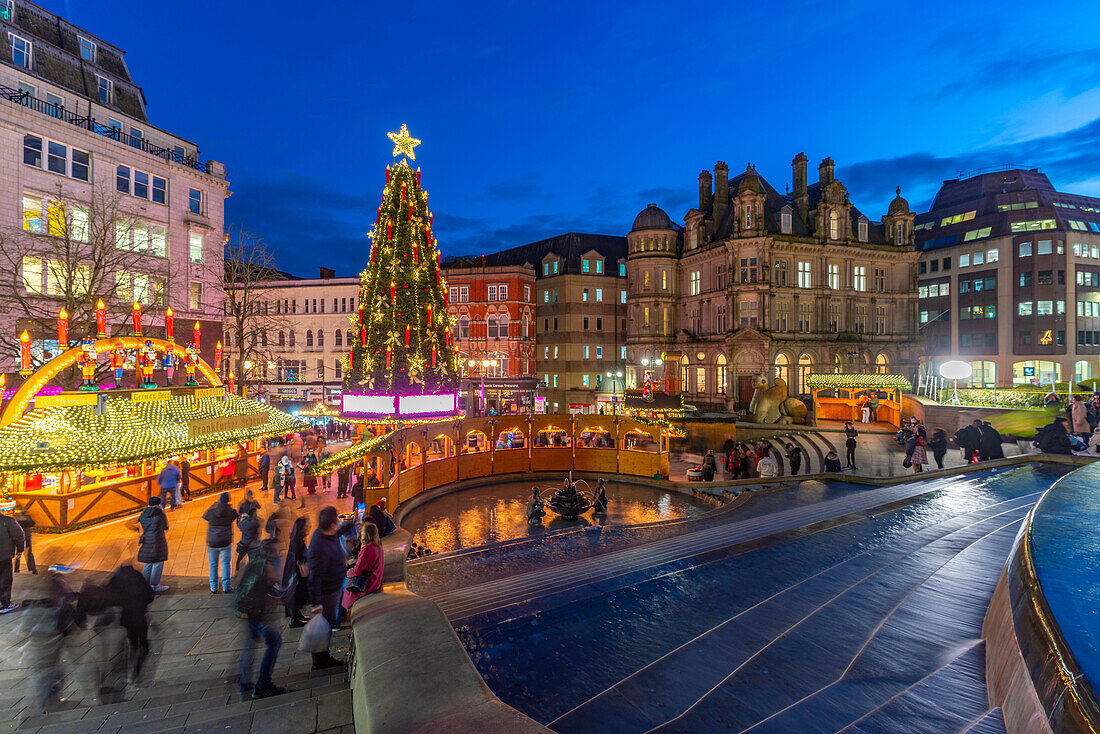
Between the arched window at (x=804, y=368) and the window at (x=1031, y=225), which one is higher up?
the window at (x=1031, y=225)

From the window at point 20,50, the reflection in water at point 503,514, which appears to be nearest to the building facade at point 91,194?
the window at point 20,50

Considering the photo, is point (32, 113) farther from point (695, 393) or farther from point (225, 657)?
point (695, 393)

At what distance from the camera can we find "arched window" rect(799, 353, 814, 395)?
40.1 metres

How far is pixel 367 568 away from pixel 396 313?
50.3 feet

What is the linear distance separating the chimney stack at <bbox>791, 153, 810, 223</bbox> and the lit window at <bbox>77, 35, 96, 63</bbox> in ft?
156

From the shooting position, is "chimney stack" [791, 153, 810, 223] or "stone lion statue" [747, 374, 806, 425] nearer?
"stone lion statue" [747, 374, 806, 425]

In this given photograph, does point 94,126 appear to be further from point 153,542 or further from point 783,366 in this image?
point 783,366

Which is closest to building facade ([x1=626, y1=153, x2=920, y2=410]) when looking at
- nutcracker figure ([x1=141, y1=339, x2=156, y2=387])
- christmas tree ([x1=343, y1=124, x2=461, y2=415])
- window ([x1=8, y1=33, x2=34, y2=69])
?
christmas tree ([x1=343, y1=124, x2=461, y2=415])

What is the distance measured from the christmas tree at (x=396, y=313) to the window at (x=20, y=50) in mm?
22163

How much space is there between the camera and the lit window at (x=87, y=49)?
95.5 feet

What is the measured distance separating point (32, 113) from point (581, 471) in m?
31.0

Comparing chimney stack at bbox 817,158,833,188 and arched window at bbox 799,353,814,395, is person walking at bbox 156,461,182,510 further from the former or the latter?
chimney stack at bbox 817,158,833,188

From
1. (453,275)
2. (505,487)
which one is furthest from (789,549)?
(453,275)

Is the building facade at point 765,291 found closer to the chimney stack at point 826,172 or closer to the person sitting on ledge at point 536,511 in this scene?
the chimney stack at point 826,172
